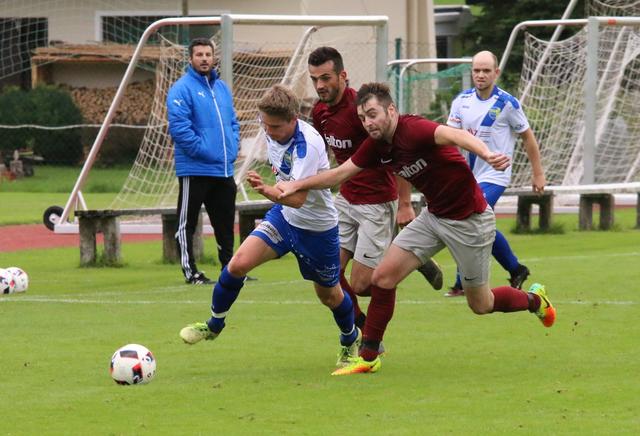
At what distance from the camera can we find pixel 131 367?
26.5 feet

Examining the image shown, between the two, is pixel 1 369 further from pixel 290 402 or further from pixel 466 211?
pixel 466 211

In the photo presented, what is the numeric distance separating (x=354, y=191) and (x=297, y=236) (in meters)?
1.26

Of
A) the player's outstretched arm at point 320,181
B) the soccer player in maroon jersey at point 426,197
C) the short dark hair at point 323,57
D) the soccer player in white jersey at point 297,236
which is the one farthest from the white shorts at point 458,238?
the short dark hair at point 323,57

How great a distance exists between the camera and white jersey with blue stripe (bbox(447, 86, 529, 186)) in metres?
11.7

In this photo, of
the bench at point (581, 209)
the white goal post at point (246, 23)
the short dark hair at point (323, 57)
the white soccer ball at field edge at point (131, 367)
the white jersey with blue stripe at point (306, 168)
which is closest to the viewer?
the white soccer ball at field edge at point (131, 367)

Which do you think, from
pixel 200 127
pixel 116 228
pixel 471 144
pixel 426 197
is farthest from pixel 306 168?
pixel 116 228

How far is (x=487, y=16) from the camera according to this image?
137 feet

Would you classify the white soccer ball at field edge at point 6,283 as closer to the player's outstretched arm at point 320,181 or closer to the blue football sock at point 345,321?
the blue football sock at point 345,321

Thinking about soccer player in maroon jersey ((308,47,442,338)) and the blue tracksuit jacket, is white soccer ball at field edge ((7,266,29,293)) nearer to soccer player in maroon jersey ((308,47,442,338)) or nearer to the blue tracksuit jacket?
the blue tracksuit jacket

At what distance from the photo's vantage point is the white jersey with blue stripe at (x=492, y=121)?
11.7m

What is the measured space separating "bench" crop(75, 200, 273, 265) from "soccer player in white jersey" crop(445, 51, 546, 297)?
13.9 feet

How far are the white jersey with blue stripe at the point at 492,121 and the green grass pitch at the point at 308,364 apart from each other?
1.21 metres

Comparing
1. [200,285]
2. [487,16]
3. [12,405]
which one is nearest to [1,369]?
[12,405]

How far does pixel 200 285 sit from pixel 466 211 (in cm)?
527
